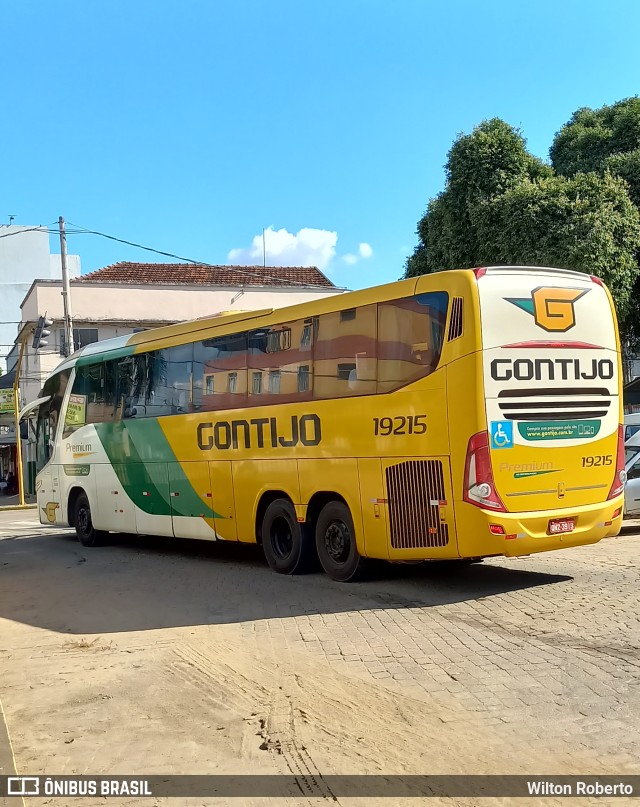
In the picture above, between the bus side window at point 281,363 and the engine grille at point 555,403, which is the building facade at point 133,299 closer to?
the bus side window at point 281,363

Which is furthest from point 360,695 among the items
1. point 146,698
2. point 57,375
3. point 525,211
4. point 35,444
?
point 525,211

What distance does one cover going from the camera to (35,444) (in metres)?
18.9

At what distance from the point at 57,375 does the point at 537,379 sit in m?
11.7

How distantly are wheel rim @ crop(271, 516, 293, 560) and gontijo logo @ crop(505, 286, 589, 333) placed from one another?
4391mm

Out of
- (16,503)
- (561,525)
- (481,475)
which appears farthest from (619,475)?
(16,503)

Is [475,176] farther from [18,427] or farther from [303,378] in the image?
[18,427]

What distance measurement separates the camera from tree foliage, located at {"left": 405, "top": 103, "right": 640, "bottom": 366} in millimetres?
19859

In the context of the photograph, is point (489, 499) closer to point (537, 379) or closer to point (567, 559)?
point (537, 379)

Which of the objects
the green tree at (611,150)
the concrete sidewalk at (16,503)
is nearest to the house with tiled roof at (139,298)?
the concrete sidewalk at (16,503)

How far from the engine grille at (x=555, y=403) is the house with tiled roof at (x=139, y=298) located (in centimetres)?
2741

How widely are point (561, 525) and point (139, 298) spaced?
109ft

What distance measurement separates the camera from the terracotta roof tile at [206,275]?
41.9m

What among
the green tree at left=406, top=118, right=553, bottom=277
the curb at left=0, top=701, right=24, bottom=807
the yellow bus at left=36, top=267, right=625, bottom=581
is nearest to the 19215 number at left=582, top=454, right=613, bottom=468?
the yellow bus at left=36, top=267, right=625, bottom=581

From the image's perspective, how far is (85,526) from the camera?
16.7m
